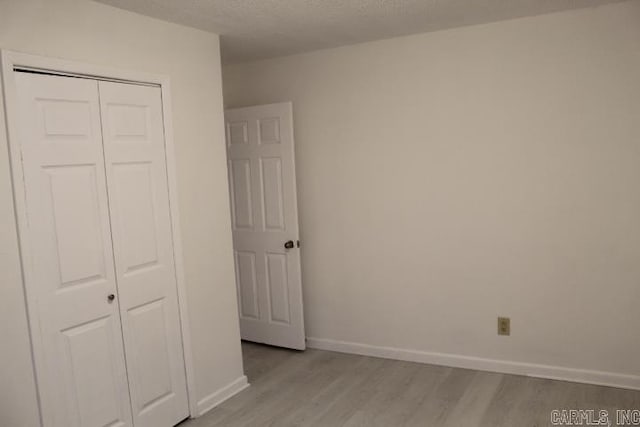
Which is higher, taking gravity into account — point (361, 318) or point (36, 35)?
point (36, 35)

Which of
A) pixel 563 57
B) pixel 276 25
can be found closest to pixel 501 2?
pixel 563 57

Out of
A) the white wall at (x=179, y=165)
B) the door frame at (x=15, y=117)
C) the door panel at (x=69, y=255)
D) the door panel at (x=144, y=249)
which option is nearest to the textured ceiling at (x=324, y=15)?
the white wall at (x=179, y=165)

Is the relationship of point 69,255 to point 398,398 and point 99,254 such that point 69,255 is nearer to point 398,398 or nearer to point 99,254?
point 99,254

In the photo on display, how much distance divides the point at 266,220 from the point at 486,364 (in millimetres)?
1966

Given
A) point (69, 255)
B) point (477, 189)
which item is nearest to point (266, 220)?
point (477, 189)

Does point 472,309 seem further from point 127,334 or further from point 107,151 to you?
point 107,151

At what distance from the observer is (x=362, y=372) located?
12.1ft

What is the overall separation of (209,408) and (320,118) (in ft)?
7.32

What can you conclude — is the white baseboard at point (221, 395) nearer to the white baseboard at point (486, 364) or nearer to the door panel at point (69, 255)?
the door panel at point (69, 255)

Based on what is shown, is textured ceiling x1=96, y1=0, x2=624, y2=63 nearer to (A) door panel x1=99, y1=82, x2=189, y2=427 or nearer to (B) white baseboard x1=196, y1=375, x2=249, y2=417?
(A) door panel x1=99, y1=82, x2=189, y2=427

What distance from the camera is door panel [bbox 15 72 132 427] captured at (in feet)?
7.49

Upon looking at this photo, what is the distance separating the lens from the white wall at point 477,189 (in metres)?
3.15

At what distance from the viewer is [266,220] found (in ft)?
13.7

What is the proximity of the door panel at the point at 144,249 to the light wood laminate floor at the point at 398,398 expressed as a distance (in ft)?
1.24
